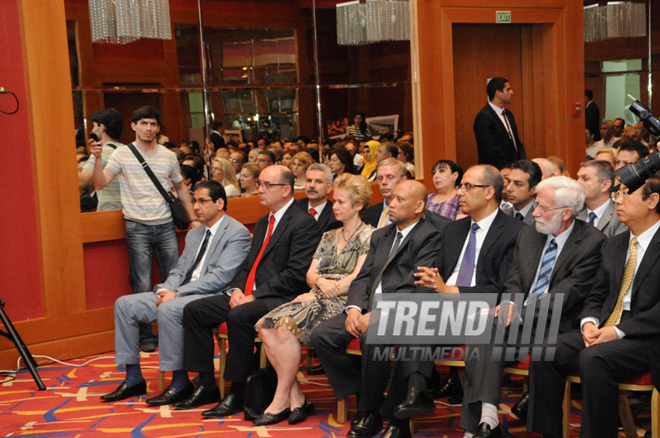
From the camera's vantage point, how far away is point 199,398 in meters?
5.41

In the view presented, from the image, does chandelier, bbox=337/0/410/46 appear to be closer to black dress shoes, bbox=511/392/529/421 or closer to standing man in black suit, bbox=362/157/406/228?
standing man in black suit, bbox=362/157/406/228

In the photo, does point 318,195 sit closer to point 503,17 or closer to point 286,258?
point 286,258

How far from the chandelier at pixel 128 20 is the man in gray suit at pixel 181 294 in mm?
1864

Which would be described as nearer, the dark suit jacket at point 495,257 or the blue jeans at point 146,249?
the dark suit jacket at point 495,257

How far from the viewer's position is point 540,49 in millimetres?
Answer: 9586

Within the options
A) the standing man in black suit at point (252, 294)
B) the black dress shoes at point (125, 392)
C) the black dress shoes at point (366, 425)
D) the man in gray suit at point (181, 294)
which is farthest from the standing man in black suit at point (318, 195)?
the black dress shoes at point (366, 425)

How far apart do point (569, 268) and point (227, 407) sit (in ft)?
6.97

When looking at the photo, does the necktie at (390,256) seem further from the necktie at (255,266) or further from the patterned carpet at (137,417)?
the necktie at (255,266)

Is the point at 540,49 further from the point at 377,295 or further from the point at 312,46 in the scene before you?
the point at 377,295

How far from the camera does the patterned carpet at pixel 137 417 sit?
4.80 m

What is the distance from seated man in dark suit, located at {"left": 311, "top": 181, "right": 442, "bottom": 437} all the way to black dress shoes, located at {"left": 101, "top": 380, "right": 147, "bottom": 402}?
1439mm

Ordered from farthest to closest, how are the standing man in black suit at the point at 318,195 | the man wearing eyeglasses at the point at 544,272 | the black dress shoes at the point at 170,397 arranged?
the standing man in black suit at the point at 318,195 < the black dress shoes at the point at 170,397 < the man wearing eyeglasses at the point at 544,272

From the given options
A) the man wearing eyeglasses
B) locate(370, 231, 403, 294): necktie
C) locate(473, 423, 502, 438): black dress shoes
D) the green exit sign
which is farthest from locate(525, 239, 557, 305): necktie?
the green exit sign

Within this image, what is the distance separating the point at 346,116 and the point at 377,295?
3985 millimetres
